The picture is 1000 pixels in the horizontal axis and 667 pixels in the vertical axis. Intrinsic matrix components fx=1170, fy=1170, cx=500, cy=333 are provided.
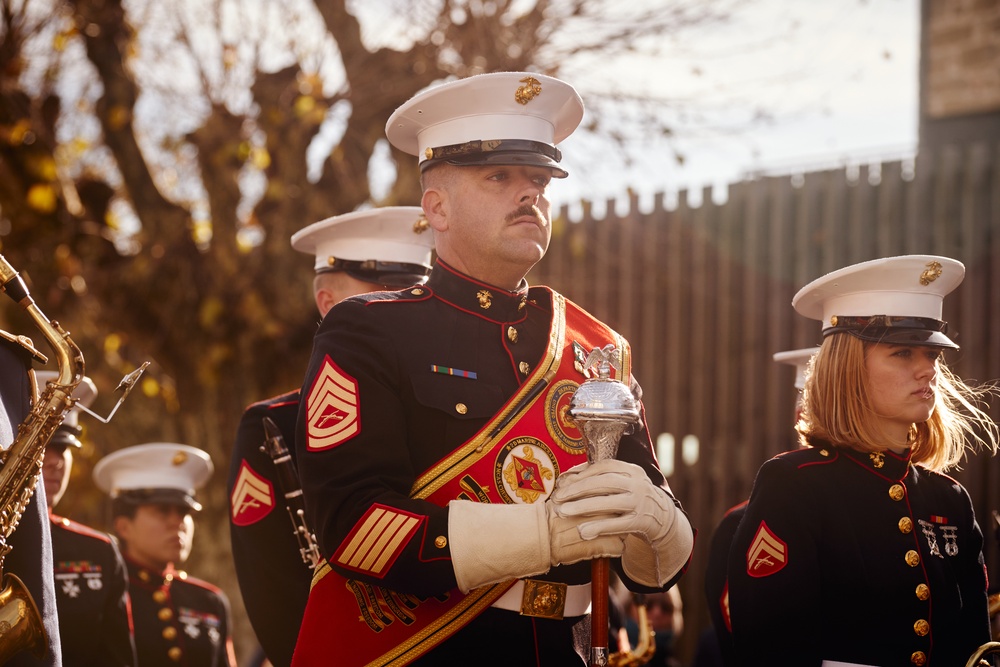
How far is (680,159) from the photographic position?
838 cm

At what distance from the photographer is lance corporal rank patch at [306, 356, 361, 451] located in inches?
101

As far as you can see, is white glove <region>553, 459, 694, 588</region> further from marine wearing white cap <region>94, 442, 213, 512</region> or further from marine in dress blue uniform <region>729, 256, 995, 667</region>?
marine wearing white cap <region>94, 442, 213, 512</region>

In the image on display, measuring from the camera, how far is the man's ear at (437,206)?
2.95 meters

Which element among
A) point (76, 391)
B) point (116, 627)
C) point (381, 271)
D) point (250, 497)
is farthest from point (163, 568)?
point (381, 271)

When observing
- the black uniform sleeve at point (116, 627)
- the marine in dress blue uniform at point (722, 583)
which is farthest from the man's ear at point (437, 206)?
the black uniform sleeve at point (116, 627)

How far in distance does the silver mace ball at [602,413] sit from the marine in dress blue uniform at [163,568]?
3.71 m

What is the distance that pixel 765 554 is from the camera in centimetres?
346

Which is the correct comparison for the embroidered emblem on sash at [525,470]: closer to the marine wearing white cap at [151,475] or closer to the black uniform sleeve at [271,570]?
the black uniform sleeve at [271,570]

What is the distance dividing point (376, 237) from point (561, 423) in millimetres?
2036

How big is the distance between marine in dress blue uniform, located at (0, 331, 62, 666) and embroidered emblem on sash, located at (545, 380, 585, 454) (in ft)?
3.84

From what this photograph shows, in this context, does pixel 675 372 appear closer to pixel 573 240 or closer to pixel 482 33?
pixel 573 240

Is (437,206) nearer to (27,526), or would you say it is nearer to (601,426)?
(601,426)

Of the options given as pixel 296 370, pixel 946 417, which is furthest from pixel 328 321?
pixel 296 370

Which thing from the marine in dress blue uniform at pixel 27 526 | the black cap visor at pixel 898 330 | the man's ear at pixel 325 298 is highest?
the man's ear at pixel 325 298
